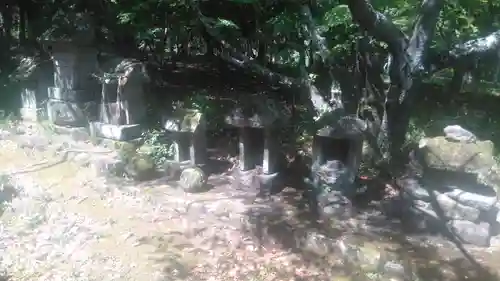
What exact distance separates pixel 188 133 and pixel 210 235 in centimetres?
197

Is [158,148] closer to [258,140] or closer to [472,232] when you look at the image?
[258,140]

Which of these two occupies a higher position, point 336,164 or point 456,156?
point 456,156

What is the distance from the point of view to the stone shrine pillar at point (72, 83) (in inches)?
321

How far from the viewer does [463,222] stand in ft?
15.9

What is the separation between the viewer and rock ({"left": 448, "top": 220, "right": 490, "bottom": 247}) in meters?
4.71

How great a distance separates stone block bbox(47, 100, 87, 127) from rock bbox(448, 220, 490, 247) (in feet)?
21.2

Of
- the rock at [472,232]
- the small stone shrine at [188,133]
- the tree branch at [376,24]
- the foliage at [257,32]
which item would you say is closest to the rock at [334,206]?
the rock at [472,232]

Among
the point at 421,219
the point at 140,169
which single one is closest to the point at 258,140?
the point at 140,169

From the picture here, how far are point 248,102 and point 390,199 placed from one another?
2.19m

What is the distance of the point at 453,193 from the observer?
16.2 ft

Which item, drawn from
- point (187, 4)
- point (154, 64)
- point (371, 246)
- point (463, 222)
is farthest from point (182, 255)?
point (154, 64)

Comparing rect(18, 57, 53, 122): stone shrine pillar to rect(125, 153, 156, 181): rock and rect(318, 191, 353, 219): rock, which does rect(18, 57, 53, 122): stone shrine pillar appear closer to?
rect(125, 153, 156, 181): rock

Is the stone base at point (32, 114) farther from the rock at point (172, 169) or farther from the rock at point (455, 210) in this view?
the rock at point (455, 210)

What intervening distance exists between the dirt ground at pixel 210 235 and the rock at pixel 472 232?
19cm
